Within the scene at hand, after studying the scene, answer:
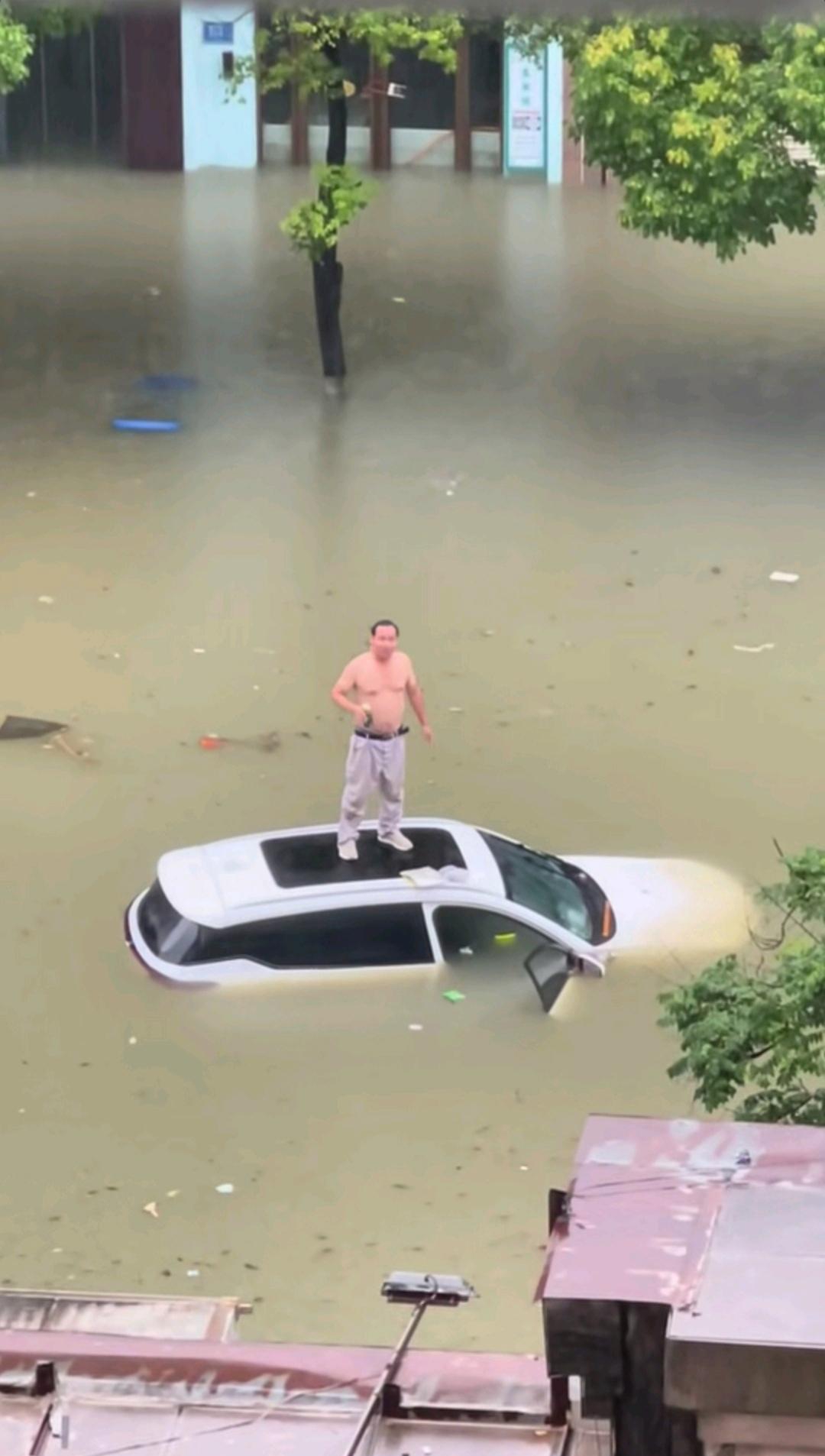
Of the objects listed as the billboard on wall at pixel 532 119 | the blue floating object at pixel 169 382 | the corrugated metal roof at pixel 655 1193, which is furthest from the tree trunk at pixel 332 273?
the corrugated metal roof at pixel 655 1193

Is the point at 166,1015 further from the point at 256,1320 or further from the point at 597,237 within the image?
the point at 597,237

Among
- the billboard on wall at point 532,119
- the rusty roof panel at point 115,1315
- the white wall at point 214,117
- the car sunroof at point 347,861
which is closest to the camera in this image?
the rusty roof panel at point 115,1315

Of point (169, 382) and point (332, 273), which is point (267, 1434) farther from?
point (169, 382)

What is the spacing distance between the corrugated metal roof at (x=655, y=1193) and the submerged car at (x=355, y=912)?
7.04 m

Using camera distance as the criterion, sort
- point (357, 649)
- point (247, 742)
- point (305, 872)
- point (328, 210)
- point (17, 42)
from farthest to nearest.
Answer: point (328, 210), point (17, 42), point (357, 649), point (247, 742), point (305, 872)

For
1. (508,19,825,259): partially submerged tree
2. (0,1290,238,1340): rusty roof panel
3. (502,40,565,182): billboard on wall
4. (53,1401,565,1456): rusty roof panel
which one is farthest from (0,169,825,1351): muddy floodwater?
(53,1401,565,1456): rusty roof panel

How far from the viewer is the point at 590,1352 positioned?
2971 millimetres

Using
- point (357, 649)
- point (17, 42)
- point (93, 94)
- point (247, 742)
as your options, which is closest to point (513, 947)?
point (247, 742)

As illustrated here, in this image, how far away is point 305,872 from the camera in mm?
10992

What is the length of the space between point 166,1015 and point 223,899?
725 mm

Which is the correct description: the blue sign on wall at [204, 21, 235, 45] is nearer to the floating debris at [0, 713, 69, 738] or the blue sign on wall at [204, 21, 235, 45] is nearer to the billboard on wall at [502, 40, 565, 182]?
the billboard on wall at [502, 40, 565, 182]

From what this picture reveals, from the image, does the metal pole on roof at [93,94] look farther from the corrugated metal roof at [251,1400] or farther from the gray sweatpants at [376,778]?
the corrugated metal roof at [251,1400]

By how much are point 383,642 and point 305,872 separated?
1.49 meters

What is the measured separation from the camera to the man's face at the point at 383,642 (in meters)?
11.7
